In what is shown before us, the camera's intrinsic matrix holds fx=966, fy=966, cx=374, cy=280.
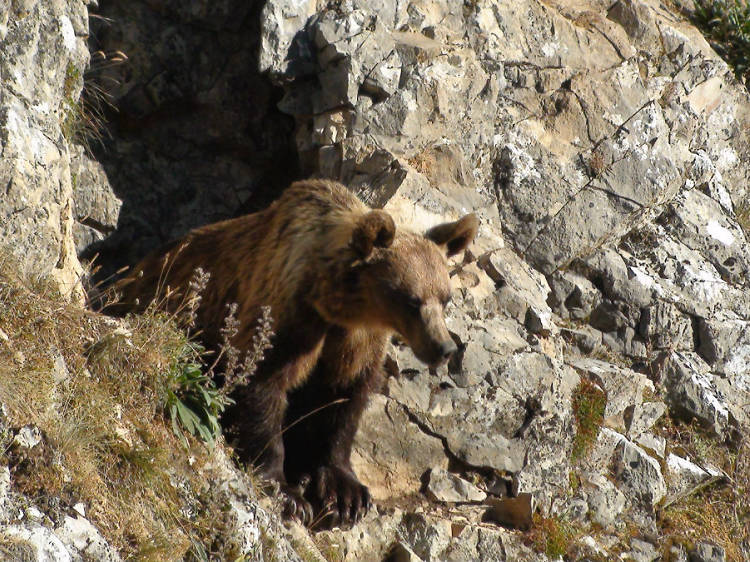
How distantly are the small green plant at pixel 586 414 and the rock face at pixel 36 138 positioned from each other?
3760 mm

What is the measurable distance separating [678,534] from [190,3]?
571 centimetres

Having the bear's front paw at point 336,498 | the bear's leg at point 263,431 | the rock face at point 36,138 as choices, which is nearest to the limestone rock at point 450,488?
the bear's front paw at point 336,498

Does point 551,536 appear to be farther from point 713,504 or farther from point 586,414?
point 713,504

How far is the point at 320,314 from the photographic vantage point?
5805 mm

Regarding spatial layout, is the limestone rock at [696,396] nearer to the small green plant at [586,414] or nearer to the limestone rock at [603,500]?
the small green plant at [586,414]

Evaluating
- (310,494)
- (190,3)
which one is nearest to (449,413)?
(310,494)

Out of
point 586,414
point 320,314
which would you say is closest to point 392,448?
point 320,314

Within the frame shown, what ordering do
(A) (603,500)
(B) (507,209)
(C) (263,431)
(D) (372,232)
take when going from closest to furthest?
(D) (372,232)
(C) (263,431)
(A) (603,500)
(B) (507,209)

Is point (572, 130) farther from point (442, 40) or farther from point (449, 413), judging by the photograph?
point (449, 413)

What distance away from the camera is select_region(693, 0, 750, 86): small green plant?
396 inches

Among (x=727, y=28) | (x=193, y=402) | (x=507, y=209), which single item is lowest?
(x=193, y=402)

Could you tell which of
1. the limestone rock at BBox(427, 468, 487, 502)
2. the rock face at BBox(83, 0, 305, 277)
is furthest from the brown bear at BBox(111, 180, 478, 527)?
the rock face at BBox(83, 0, 305, 277)

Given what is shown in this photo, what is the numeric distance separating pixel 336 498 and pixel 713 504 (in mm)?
3244

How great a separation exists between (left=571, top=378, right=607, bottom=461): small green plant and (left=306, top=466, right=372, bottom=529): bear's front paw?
1859 millimetres
